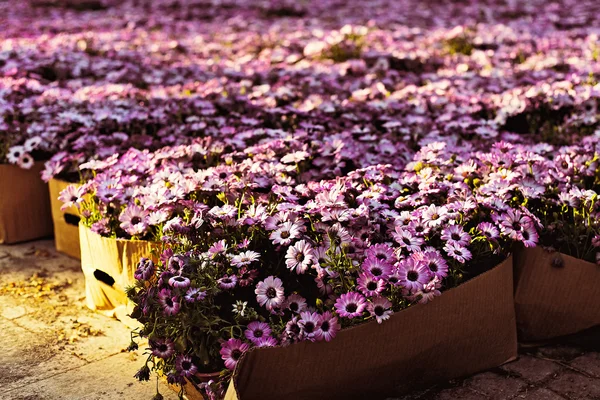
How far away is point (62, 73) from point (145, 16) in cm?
568

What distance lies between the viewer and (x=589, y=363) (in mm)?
2789

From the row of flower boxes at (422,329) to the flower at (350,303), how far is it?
7 cm

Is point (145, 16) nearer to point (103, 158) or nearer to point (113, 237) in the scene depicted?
point (103, 158)

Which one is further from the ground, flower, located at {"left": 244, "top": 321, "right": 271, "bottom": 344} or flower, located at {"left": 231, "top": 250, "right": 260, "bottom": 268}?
flower, located at {"left": 231, "top": 250, "right": 260, "bottom": 268}

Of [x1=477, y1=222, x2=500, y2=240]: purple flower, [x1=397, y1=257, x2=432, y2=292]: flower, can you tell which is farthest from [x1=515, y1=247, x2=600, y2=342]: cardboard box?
[x1=397, y1=257, x2=432, y2=292]: flower

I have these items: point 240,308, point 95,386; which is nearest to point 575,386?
point 240,308

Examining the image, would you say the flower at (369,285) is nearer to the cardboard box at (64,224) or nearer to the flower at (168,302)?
the flower at (168,302)

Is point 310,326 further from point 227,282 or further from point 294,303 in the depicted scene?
point 227,282

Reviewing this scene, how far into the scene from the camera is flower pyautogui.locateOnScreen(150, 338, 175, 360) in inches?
92.6

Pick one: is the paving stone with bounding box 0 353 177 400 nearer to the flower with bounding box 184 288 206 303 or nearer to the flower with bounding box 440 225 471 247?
the flower with bounding box 184 288 206 303

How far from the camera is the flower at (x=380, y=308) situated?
93.7 inches

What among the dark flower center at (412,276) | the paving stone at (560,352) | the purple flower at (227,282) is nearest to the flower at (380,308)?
the dark flower center at (412,276)

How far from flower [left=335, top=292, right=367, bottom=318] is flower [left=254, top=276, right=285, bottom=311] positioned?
0.60ft

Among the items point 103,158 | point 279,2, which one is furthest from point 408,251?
point 279,2
